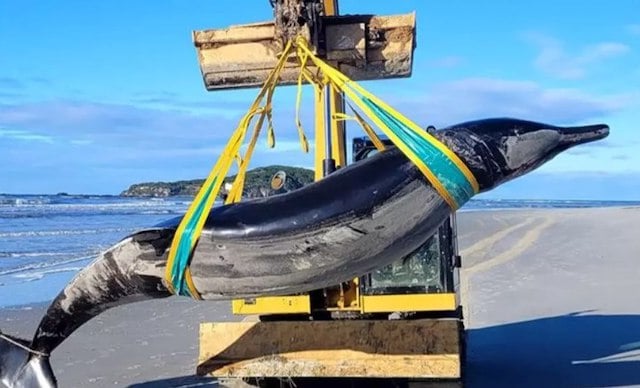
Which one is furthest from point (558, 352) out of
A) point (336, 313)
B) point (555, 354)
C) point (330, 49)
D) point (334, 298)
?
point (330, 49)

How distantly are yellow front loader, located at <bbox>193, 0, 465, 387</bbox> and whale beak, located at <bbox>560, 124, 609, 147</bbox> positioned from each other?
1759mm

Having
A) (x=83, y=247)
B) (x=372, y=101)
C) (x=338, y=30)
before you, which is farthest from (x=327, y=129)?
(x=83, y=247)

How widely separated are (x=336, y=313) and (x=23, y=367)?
2.69 metres

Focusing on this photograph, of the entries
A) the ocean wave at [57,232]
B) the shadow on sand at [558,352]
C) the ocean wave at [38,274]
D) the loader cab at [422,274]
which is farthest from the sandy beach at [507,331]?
the ocean wave at [57,232]

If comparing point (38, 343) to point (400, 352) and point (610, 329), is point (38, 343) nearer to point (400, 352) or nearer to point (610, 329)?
point (400, 352)

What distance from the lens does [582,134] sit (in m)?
4.18

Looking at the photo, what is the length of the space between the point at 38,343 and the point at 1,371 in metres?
0.43

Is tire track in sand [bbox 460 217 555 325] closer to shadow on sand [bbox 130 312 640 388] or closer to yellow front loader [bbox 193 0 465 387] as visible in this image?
shadow on sand [bbox 130 312 640 388]

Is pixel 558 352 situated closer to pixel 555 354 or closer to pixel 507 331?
pixel 555 354

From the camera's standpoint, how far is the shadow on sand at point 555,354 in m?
7.48

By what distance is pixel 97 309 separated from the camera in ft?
15.7

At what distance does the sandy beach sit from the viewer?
313 inches

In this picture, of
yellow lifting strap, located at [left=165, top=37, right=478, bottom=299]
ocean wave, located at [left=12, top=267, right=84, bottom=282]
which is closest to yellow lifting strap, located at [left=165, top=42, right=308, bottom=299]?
yellow lifting strap, located at [left=165, top=37, right=478, bottom=299]

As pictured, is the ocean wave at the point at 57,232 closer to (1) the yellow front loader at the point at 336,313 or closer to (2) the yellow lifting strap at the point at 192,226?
(1) the yellow front loader at the point at 336,313
